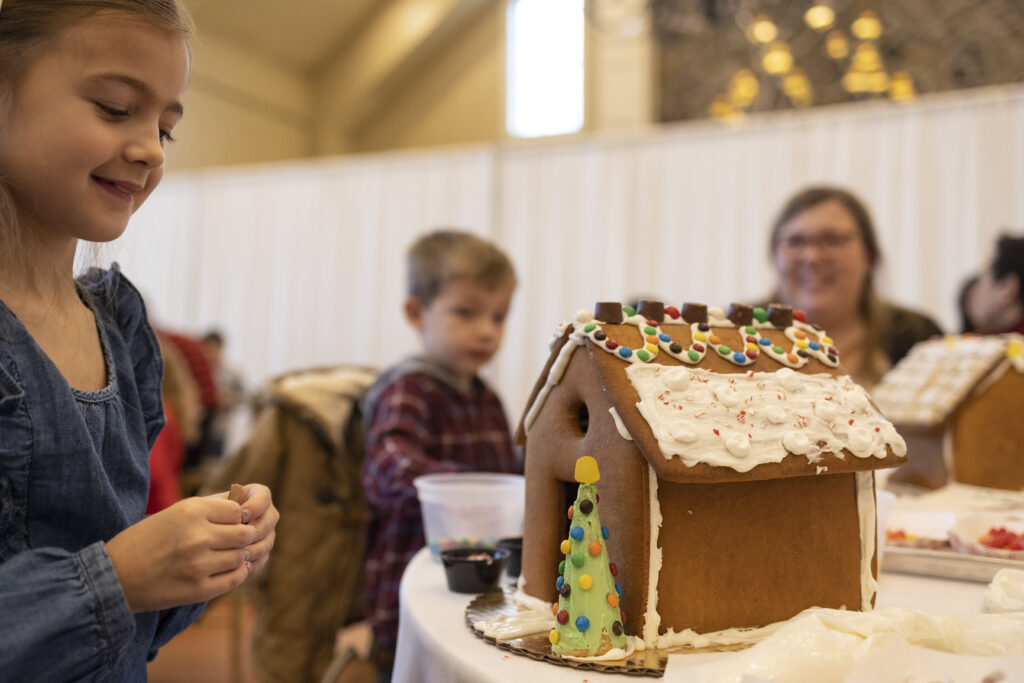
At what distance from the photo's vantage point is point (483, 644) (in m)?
0.97

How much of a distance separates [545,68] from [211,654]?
7.39 meters

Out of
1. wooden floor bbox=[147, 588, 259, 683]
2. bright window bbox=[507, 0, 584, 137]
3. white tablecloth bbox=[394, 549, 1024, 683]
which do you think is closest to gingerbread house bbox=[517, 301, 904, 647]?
white tablecloth bbox=[394, 549, 1024, 683]

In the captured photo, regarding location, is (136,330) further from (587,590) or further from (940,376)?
(940,376)

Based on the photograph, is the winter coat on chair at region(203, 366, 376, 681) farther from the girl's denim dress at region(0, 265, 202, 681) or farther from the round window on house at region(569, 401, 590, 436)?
the round window on house at region(569, 401, 590, 436)

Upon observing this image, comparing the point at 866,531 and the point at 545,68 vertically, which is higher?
the point at 545,68

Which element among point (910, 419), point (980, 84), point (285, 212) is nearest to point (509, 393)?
point (285, 212)

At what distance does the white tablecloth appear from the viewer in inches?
33.0

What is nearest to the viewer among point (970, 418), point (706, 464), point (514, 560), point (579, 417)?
point (706, 464)

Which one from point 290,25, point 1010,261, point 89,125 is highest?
point 290,25

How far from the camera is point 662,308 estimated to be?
111cm

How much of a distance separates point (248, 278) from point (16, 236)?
6816 millimetres

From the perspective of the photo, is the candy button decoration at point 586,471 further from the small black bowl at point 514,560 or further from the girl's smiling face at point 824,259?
the girl's smiling face at point 824,259

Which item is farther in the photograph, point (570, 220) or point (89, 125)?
point (570, 220)

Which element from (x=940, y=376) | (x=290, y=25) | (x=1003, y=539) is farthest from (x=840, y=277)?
(x=290, y=25)
